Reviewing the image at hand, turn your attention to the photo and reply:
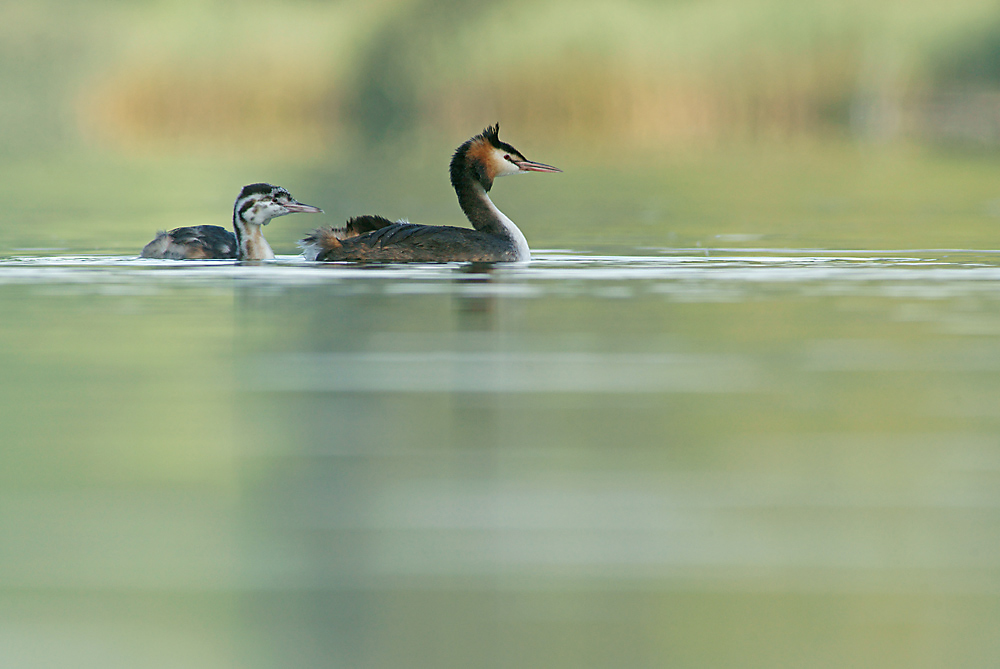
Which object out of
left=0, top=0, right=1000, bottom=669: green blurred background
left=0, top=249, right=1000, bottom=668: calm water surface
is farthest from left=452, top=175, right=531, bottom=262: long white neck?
left=0, top=249, right=1000, bottom=668: calm water surface

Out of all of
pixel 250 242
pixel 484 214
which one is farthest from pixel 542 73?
pixel 250 242

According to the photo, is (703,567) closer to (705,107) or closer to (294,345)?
(294,345)

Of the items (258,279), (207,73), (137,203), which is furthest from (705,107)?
(258,279)

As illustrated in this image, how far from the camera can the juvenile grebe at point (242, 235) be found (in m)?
11.2

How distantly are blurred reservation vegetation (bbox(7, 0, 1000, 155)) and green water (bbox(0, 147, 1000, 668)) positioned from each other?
24.7 metres

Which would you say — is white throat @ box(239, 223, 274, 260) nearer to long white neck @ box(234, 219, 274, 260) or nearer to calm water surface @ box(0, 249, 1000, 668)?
long white neck @ box(234, 219, 274, 260)

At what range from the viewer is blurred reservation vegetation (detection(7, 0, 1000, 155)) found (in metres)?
39.8

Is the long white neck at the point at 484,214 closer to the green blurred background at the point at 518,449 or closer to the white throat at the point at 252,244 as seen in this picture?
the green blurred background at the point at 518,449

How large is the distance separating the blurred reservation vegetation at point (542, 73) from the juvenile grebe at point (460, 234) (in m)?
20.9

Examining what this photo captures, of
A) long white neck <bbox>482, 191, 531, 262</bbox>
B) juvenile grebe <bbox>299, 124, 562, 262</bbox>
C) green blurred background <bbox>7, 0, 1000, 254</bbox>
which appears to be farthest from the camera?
green blurred background <bbox>7, 0, 1000, 254</bbox>

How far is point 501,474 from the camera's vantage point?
15.3ft

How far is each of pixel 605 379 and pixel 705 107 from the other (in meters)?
33.7

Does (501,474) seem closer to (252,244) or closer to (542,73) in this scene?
(252,244)

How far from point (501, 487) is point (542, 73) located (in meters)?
37.3
